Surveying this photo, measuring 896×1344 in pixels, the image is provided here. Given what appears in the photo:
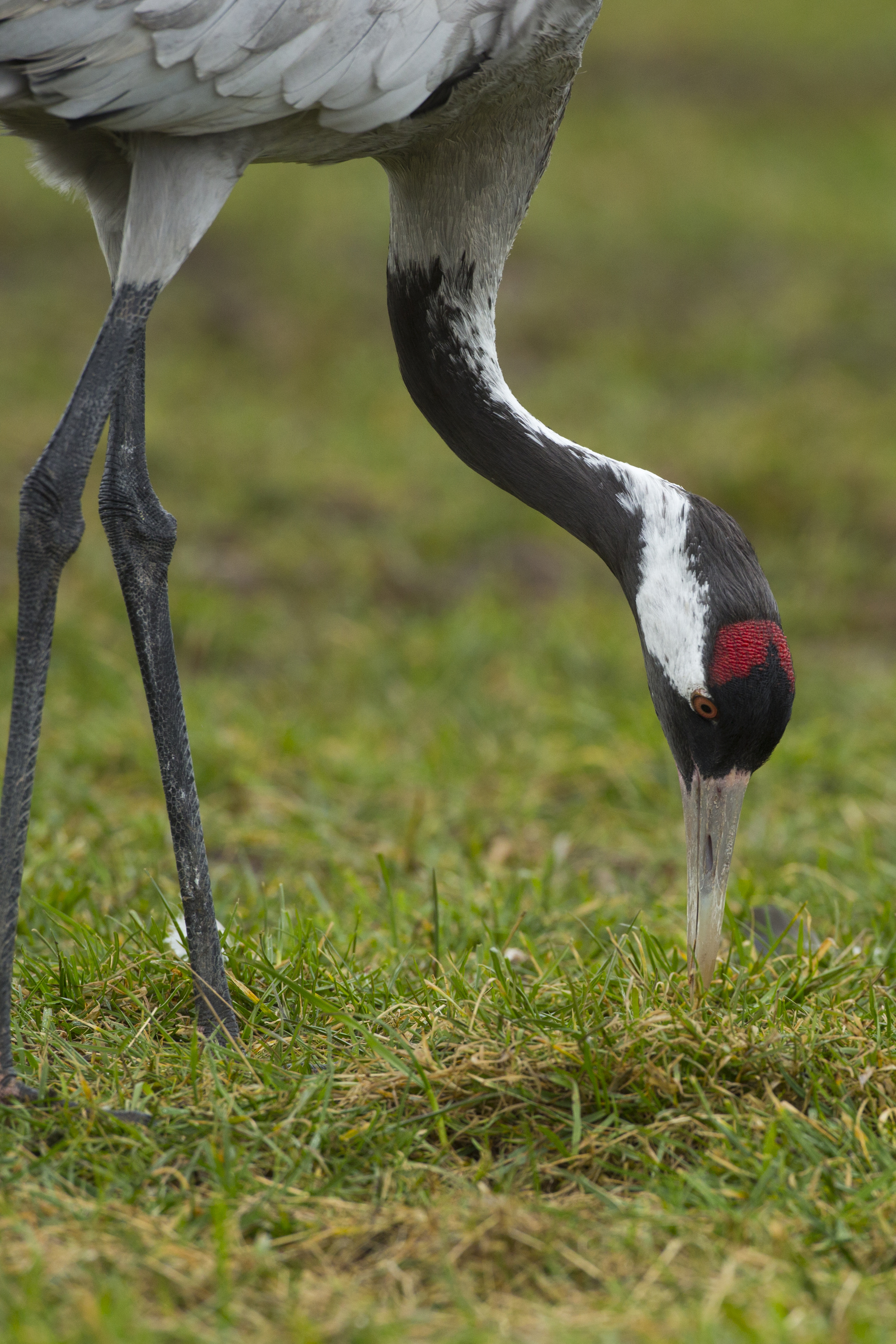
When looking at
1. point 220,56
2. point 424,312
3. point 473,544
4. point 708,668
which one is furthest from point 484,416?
point 473,544

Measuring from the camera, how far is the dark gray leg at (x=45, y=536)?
297 cm

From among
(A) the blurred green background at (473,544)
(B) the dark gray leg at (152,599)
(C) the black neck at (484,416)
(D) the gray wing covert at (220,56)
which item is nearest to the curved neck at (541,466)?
(C) the black neck at (484,416)

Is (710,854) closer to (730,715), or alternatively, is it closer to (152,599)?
(730,715)

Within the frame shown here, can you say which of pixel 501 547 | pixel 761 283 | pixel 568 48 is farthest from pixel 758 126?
pixel 568 48

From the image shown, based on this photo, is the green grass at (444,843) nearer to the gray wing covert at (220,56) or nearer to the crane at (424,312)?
the crane at (424,312)

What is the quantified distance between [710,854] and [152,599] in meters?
1.45

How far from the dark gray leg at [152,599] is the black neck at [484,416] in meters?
0.79

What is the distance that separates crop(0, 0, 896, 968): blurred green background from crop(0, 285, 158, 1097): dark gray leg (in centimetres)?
81

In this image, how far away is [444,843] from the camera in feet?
15.7

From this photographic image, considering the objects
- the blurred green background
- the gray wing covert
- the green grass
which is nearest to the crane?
the gray wing covert

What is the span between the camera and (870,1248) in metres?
2.41

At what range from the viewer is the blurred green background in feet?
15.4

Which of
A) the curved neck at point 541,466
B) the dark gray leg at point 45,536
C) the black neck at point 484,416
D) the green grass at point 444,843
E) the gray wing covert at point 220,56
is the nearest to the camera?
the green grass at point 444,843

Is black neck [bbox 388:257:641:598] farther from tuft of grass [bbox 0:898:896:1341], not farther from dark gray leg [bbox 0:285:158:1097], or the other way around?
tuft of grass [bbox 0:898:896:1341]
